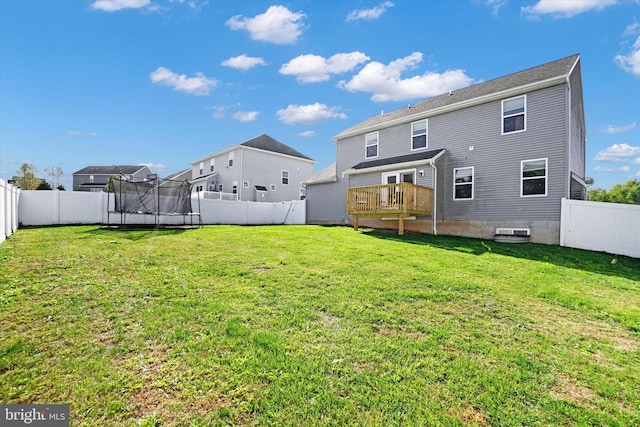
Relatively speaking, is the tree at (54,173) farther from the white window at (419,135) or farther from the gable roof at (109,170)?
the white window at (419,135)

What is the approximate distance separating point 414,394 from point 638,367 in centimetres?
269

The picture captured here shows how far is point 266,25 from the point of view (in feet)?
38.8

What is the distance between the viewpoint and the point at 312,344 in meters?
3.30

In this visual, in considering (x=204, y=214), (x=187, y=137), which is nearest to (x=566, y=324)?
(x=204, y=214)

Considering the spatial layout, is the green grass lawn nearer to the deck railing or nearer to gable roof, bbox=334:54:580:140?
the deck railing

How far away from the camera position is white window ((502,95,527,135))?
465 inches

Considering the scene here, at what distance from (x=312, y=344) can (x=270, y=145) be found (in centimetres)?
2584

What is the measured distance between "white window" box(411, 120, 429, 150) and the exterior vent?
521 cm

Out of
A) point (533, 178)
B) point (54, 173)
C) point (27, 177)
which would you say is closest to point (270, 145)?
point (533, 178)

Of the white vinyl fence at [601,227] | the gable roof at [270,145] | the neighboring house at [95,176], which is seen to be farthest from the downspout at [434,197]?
the neighboring house at [95,176]

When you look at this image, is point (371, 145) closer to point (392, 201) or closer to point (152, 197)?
point (392, 201)

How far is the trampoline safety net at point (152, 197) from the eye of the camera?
512 inches

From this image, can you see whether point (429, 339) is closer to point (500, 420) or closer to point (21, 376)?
point (500, 420)

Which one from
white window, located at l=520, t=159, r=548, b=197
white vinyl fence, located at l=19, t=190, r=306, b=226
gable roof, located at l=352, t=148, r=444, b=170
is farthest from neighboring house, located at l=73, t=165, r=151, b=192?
white window, located at l=520, t=159, r=548, b=197
